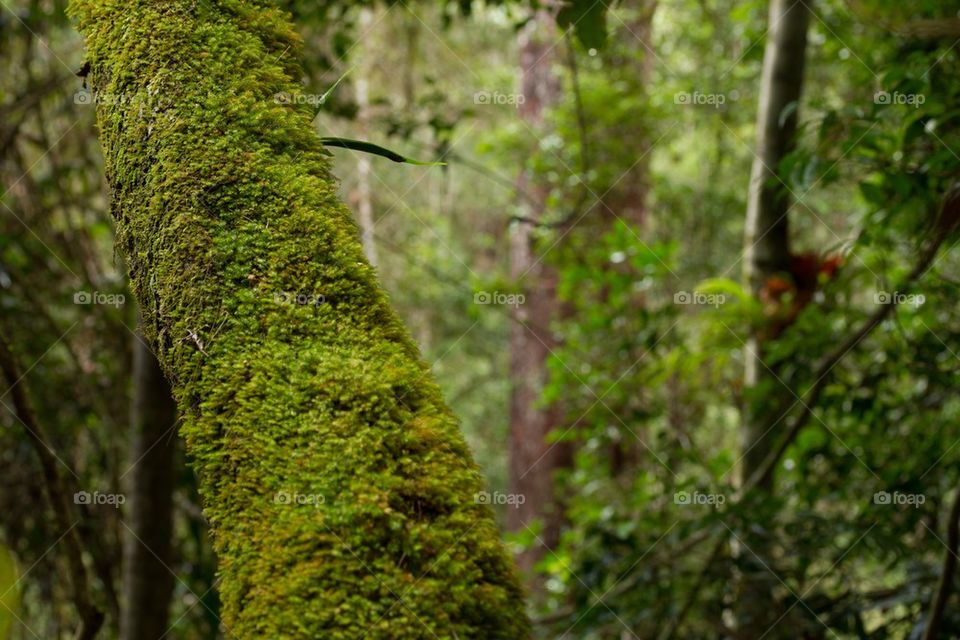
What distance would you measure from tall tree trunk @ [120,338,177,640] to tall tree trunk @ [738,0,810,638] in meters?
2.12

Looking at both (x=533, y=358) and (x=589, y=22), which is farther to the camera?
(x=533, y=358)

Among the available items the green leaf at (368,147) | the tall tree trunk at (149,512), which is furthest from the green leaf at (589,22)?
the tall tree trunk at (149,512)

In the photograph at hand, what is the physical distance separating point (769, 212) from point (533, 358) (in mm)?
3626

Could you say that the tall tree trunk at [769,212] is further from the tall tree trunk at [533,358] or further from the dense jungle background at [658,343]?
the tall tree trunk at [533,358]

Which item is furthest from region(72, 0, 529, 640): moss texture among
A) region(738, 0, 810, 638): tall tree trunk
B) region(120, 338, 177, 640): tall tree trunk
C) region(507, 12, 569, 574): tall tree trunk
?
region(507, 12, 569, 574): tall tree trunk

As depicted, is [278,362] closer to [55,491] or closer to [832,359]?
[55,491]

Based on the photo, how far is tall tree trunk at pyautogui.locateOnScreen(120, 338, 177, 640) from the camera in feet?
9.44

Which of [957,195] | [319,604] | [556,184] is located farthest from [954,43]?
[556,184]

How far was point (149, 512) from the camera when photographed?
9.84 ft

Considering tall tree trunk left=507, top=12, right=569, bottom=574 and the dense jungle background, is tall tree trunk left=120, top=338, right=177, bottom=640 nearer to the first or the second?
the dense jungle background

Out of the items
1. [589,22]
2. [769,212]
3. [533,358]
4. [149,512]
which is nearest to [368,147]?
[589,22]

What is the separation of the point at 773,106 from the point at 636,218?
316 cm

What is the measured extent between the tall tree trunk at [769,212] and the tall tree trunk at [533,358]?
3.08 meters

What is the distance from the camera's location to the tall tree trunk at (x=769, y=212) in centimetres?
321
